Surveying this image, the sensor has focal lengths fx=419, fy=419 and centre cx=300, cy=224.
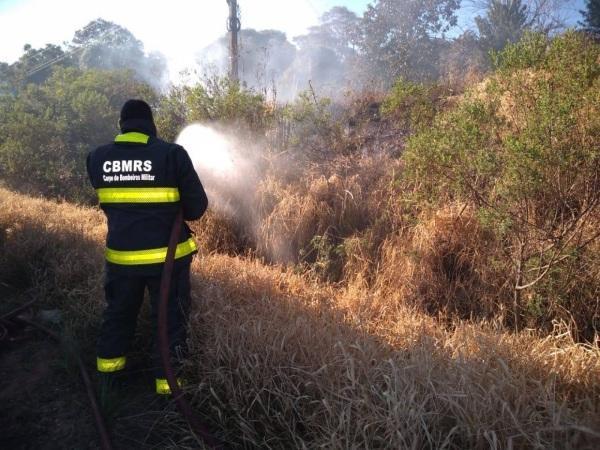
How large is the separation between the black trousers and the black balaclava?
3.35 feet

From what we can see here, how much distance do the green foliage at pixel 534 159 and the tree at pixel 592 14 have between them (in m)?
15.1

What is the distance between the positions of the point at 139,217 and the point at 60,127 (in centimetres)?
978

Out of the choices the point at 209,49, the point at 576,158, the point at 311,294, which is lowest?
the point at 311,294

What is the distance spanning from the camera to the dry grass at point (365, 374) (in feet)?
7.09

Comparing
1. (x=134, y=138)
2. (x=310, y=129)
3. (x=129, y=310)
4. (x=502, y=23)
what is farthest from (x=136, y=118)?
(x=502, y=23)

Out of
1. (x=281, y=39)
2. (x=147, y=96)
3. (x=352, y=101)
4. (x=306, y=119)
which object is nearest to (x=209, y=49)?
(x=281, y=39)

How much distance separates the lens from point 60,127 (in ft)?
35.7

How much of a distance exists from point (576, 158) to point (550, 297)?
1.20 metres

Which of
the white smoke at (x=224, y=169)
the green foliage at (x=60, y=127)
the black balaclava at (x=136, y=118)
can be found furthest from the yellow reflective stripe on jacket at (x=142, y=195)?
the green foliage at (x=60, y=127)

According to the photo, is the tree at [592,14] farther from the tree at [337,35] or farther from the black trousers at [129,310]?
the black trousers at [129,310]

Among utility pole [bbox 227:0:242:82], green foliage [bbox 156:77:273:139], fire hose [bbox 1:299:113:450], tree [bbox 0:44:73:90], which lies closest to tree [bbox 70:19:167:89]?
tree [bbox 0:44:73:90]

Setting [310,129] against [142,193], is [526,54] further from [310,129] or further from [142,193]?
[310,129]

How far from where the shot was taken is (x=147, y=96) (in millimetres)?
10000

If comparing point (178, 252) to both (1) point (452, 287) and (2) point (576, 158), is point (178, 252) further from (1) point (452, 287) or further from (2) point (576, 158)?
(2) point (576, 158)
